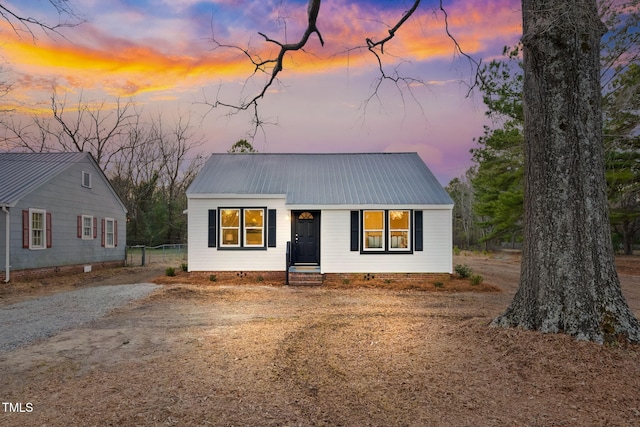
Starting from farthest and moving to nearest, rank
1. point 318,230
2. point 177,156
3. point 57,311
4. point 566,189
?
point 177,156 < point 318,230 < point 57,311 < point 566,189

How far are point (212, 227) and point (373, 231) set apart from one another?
5.62m

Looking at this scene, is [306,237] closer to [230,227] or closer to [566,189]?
[230,227]

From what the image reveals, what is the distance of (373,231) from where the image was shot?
13539 millimetres

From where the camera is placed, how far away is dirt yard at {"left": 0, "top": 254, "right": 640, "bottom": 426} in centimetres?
336

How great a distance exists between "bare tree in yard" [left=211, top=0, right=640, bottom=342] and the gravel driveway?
747cm

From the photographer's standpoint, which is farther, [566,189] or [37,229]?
[37,229]

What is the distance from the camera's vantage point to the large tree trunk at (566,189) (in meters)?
4.89

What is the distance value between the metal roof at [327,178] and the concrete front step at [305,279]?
2466 mm

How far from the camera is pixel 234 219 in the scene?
13742 mm

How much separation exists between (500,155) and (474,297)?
12.6m

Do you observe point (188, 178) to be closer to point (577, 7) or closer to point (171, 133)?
point (171, 133)

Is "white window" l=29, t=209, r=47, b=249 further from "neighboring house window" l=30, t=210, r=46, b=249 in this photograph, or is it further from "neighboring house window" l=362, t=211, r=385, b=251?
"neighboring house window" l=362, t=211, r=385, b=251

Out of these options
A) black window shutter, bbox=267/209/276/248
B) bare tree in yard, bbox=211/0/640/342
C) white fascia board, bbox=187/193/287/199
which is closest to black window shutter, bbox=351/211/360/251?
black window shutter, bbox=267/209/276/248

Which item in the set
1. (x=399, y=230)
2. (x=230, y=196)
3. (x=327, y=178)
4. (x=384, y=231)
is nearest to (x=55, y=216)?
(x=230, y=196)
